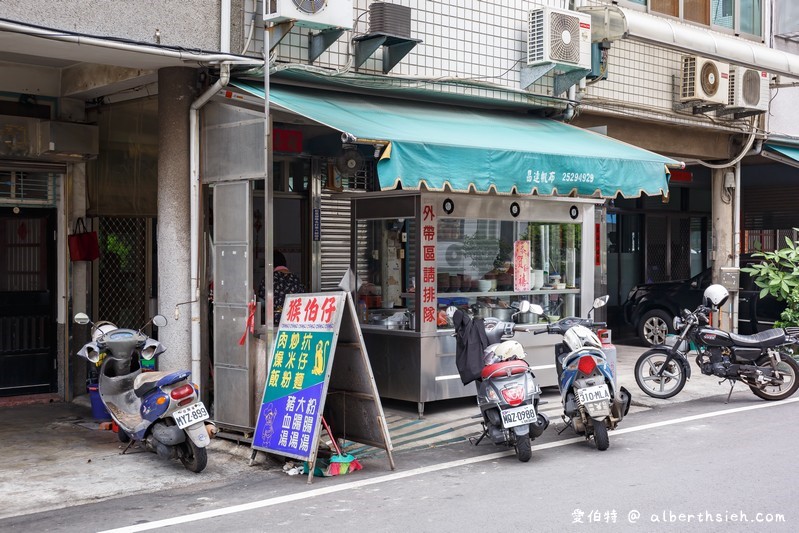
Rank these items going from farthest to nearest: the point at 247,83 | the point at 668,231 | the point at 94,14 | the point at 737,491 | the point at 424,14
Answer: the point at 668,231
the point at 424,14
the point at 247,83
the point at 94,14
the point at 737,491

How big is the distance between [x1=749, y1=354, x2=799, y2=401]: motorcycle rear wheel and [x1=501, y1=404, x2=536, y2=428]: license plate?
13.7 ft

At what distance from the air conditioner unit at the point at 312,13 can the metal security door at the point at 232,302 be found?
5.19 ft

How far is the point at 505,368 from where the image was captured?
7.75m

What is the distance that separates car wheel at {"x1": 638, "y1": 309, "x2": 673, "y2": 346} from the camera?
1584cm

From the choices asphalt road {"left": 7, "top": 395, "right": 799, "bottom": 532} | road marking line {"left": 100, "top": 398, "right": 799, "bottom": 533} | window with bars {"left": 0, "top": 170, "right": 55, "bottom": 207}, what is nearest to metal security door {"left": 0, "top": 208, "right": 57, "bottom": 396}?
window with bars {"left": 0, "top": 170, "right": 55, "bottom": 207}

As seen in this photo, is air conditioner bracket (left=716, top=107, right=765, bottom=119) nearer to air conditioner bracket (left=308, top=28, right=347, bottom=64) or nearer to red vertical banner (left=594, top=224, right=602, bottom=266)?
red vertical banner (left=594, top=224, right=602, bottom=266)

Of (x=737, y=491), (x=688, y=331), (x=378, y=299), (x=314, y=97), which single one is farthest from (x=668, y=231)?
(x=737, y=491)

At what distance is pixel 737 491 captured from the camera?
640 cm

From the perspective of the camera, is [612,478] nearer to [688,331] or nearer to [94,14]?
[688,331]

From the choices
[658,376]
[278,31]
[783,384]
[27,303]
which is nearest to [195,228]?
[278,31]

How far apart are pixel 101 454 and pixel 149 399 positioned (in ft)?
3.31

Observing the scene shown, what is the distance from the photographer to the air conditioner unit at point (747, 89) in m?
13.8

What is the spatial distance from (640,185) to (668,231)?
895 cm

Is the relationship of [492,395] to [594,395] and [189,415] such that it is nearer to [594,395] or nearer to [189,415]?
[594,395]
